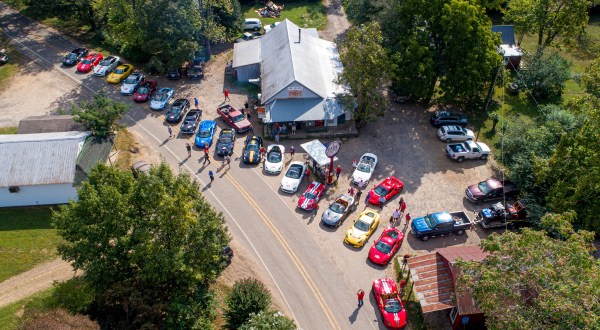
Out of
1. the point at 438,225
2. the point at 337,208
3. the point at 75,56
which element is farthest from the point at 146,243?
the point at 75,56

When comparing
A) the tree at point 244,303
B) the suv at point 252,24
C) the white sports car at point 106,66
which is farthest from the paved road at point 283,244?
the suv at point 252,24

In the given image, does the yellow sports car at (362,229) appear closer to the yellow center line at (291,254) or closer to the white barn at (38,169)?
the yellow center line at (291,254)

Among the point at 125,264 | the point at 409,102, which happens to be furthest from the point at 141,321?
the point at 409,102

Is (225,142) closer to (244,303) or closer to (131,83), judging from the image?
(131,83)

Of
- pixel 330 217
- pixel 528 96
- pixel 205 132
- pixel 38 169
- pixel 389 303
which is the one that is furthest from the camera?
pixel 528 96

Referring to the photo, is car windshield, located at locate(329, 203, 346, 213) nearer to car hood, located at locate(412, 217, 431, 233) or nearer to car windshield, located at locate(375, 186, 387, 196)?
car windshield, located at locate(375, 186, 387, 196)

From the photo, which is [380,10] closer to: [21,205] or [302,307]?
[302,307]
